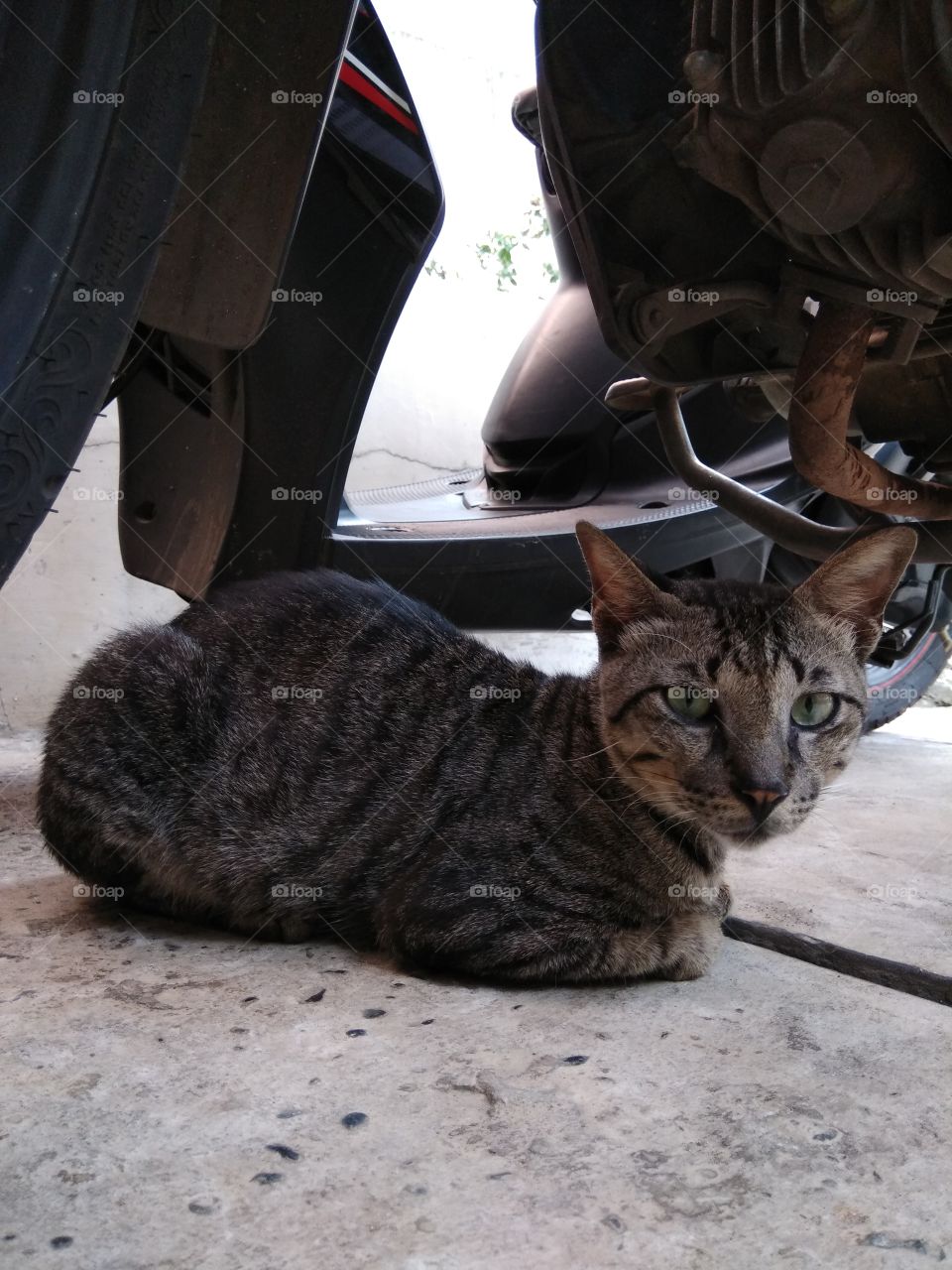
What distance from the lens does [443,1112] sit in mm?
1331

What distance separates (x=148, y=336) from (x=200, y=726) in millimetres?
935

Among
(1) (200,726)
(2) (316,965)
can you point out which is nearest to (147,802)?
(1) (200,726)

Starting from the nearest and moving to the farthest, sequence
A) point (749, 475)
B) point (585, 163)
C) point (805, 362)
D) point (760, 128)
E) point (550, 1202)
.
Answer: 1. point (550, 1202)
2. point (760, 128)
3. point (585, 163)
4. point (805, 362)
5. point (749, 475)

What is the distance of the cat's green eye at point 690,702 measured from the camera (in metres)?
1.82

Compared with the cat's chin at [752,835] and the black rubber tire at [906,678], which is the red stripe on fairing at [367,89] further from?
the black rubber tire at [906,678]

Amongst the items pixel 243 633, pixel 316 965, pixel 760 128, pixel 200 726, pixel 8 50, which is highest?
pixel 760 128

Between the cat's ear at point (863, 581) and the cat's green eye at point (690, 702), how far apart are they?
32cm

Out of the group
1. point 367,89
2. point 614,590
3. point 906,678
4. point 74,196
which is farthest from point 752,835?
point 906,678

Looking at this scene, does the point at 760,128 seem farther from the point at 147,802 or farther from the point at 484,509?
the point at 484,509

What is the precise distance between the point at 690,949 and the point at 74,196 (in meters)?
1.52

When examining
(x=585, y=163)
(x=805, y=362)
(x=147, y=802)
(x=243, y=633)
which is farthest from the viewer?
(x=243, y=633)

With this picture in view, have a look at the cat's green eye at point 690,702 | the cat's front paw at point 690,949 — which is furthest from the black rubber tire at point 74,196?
the cat's front paw at point 690,949

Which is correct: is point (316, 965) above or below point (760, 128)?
below

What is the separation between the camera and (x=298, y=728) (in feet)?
7.09
